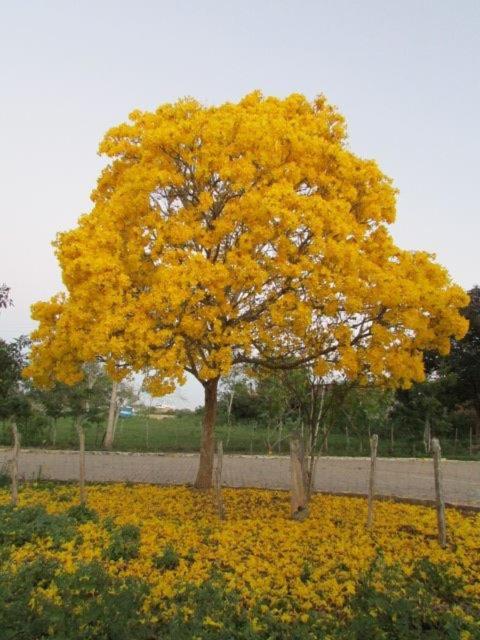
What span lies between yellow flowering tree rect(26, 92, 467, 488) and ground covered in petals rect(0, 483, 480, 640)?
207 centimetres

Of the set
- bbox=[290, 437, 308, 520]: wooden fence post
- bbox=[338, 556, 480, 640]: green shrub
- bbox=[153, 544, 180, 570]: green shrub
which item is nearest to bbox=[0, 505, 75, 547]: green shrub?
bbox=[153, 544, 180, 570]: green shrub

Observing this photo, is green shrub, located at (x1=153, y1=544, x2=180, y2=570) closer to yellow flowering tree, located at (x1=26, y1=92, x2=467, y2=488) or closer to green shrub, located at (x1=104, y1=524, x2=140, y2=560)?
green shrub, located at (x1=104, y1=524, x2=140, y2=560)

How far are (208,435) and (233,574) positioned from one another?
18.1ft

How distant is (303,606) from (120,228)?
19.1ft

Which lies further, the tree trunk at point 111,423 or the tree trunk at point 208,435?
the tree trunk at point 111,423

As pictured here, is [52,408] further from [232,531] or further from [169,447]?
[232,531]

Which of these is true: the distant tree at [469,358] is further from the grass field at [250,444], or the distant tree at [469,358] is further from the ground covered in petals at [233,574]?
the ground covered in petals at [233,574]

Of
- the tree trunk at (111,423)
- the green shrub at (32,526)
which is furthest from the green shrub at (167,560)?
the tree trunk at (111,423)

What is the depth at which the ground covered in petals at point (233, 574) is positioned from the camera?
162 inches

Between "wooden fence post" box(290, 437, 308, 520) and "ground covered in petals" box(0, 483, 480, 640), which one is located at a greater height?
"wooden fence post" box(290, 437, 308, 520)

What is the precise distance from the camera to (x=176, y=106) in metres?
8.83

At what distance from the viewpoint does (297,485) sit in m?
8.48

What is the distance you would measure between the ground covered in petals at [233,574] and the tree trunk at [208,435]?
5.59 ft

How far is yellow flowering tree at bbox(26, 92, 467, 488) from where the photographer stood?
307 inches
